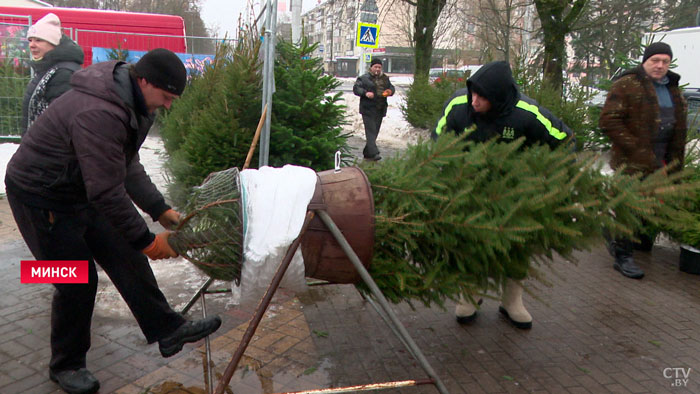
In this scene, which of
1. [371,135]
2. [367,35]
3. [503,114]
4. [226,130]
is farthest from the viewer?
[367,35]

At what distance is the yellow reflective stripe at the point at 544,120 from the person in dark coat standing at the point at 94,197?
198 centimetres

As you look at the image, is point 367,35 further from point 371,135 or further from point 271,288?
point 271,288

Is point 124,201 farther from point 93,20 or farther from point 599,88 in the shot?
point 93,20

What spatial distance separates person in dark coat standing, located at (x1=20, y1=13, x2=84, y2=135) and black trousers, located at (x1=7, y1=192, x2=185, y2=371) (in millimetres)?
1722

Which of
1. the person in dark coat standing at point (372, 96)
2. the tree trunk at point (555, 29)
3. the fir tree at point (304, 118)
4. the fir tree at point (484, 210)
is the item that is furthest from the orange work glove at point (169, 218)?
the tree trunk at point (555, 29)

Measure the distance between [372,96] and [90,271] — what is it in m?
8.06

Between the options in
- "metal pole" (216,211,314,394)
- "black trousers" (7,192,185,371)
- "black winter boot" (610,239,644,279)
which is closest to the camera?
"metal pole" (216,211,314,394)

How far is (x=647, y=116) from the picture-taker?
444cm

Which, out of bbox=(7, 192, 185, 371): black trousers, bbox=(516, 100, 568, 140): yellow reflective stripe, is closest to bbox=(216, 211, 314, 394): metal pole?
bbox=(7, 192, 185, 371): black trousers

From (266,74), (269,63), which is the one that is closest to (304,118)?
(266,74)

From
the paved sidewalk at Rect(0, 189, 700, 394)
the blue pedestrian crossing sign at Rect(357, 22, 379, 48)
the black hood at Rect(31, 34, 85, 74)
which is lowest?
the paved sidewalk at Rect(0, 189, 700, 394)

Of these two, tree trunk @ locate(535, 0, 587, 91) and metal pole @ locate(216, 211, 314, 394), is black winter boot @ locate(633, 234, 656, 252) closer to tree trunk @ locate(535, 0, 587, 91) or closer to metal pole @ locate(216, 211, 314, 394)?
metal pole @ locate(216, 211, 314, 394)

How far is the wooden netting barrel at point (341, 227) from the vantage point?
7.98ft

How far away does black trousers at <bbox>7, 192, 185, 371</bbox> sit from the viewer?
8.55ft
